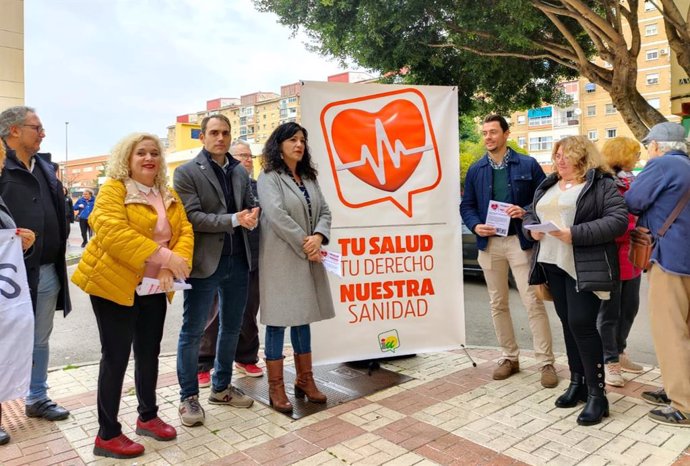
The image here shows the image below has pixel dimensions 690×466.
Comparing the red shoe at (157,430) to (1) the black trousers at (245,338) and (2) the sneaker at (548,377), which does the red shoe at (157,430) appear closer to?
(1) the black trousers at (245,338)

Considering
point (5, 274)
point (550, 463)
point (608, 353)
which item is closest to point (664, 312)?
point (608, 353)

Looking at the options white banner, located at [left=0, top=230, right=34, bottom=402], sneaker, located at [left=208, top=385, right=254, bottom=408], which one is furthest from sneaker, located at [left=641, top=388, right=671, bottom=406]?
white banner, located at [left=0, top=230, right=34, bottom=402]

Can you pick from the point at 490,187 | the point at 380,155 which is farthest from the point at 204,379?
the point at 490,187

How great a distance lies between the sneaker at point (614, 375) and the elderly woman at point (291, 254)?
7.49 feet

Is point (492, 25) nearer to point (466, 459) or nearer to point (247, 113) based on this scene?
point (466, 459)

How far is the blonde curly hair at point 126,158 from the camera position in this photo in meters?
3.04

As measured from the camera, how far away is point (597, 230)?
327 centimetres

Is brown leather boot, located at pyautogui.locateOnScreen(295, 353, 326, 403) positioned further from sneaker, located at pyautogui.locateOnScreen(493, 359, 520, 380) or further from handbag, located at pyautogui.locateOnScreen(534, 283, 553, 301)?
handbag, located at pyautogui.locateOnScreen(534, 283, 553, 301)

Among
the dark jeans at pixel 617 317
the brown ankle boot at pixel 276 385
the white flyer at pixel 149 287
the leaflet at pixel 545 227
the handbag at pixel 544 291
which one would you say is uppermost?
the leaflet at pixel 545 227

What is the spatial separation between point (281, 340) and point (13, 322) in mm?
1652

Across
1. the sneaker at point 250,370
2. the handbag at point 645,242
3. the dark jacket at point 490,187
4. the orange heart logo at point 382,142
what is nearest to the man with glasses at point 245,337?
the sneaker at point 250,370

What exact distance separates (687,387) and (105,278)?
3.65 metres

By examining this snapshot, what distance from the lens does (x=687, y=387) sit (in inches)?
131

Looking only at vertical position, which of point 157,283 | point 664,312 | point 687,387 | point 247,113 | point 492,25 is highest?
point 247,113
